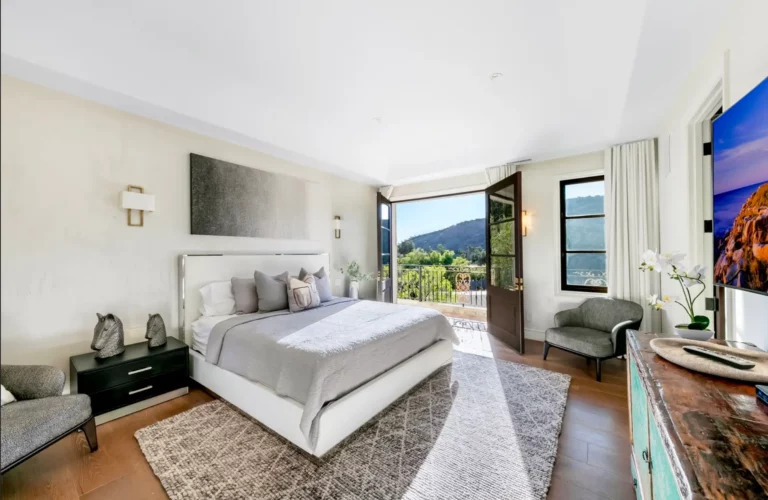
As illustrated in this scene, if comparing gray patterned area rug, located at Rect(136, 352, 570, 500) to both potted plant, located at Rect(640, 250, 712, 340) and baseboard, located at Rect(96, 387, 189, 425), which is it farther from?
potted plant, located at Rect(640, 250, 712, 340)

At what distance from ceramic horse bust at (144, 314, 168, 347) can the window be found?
4.55 m

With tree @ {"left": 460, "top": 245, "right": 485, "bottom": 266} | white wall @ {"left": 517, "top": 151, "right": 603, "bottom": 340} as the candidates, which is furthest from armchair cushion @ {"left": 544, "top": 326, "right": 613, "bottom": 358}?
tree @ {"left": 460, "top": 245, "right": 485, "bottom": 266}

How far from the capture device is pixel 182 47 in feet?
7.45

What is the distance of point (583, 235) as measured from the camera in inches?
157

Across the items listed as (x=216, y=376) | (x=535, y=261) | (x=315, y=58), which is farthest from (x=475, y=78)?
(x=216, y=376)

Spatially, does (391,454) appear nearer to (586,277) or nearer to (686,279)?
(686,279)

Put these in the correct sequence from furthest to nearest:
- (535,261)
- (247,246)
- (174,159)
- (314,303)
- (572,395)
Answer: (535,261)
(247,246)
(314,303)
(174,159)
(572,395)

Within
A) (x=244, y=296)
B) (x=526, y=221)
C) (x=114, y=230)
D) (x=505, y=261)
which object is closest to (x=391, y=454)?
(x=244, y=296)

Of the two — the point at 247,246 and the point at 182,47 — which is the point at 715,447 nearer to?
the point at 182,47

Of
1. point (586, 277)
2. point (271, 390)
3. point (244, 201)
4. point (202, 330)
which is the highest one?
point (244, 201)

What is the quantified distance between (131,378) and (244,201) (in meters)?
1.98

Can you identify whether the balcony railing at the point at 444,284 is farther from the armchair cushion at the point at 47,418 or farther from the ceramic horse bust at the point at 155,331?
the armchair cushion at the point at 47,418

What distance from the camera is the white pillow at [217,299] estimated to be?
9.87 feet

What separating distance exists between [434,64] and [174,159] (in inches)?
101
